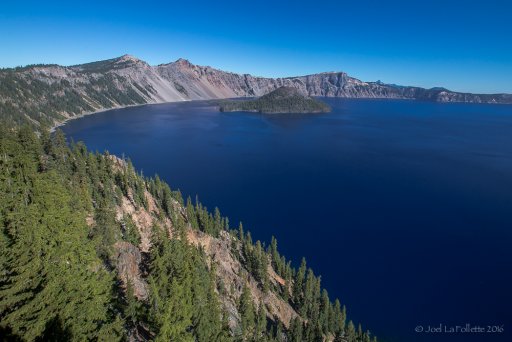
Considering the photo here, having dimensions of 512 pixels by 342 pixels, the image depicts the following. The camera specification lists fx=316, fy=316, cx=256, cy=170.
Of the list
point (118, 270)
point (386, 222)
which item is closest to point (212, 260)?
point (118, 270)

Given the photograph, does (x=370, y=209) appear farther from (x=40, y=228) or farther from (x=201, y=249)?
(x=40, y=228)

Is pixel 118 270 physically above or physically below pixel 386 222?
above

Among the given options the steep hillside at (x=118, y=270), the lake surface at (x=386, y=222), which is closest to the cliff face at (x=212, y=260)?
the steep hillside at (x=118, y=270)

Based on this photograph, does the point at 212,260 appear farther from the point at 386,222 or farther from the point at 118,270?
the point at 386,222

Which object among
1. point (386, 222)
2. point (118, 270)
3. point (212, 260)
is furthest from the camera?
point (386, 222)

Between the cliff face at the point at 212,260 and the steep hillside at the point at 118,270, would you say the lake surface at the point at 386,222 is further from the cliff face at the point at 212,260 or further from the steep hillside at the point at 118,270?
the cliff face at the point at 212,260

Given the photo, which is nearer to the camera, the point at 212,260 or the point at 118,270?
the point at 118,270

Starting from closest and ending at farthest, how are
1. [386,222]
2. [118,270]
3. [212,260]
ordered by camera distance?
[118,270], [212,260], [386,222]

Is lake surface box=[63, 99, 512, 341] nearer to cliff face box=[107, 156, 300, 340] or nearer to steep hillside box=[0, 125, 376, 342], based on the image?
steep hillside box=[0, 125, 376, 342]

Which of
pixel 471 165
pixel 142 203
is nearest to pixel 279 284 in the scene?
pixel 142 203
